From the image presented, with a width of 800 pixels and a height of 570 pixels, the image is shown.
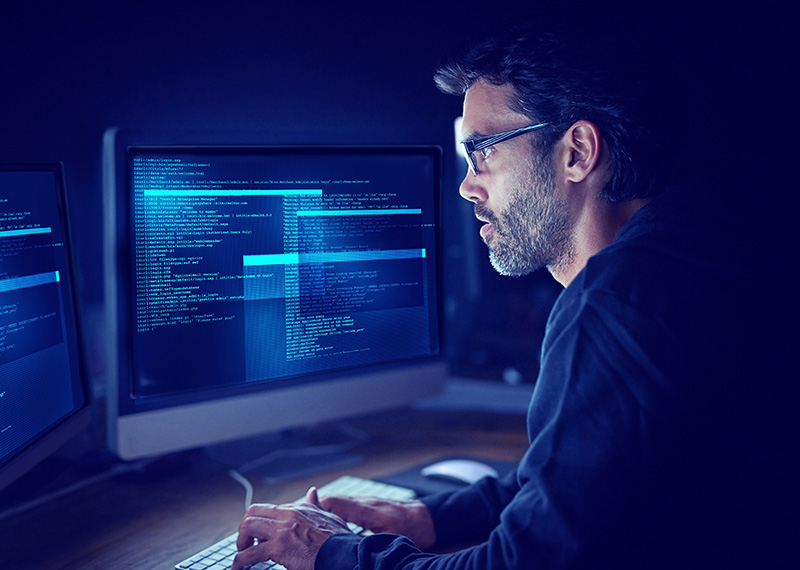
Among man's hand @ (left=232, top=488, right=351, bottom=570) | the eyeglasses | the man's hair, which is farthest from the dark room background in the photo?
man's hand @ (left=232, top=488, right=351, bottom=570)

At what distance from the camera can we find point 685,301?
0.70m

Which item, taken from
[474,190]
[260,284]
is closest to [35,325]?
[260,284]

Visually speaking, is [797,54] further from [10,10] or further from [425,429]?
[10,10]

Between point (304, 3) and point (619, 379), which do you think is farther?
point (304, 3)

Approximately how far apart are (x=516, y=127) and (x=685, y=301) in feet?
1.42

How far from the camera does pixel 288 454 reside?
1306 mm

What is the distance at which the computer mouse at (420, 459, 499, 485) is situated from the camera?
117 centimetres

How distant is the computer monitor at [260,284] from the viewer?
1033 millimetres

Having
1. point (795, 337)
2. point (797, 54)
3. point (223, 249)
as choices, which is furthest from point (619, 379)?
point (797, 54)

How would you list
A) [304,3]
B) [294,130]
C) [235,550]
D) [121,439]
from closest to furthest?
[235,550] → [121,439] → [294,130] → [304,3]

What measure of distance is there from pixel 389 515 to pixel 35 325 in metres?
0.55

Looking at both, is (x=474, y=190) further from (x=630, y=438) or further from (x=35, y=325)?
(x=35, y=325)

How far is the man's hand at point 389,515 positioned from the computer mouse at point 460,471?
0.55 feet

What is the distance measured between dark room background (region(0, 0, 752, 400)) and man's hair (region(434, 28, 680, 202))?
0.06m
